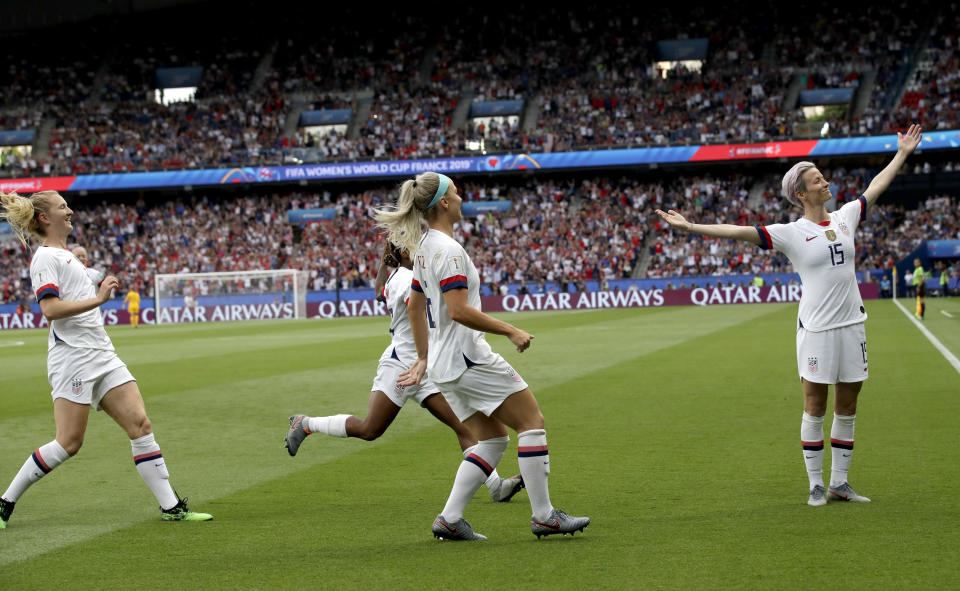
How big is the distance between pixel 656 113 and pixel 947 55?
50.9ft

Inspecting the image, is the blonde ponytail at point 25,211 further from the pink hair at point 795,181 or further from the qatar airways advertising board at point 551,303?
the qatar airways advertising board at point 551,303

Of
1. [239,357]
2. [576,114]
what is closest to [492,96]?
[576,114]

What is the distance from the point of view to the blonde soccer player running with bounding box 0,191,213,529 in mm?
6461

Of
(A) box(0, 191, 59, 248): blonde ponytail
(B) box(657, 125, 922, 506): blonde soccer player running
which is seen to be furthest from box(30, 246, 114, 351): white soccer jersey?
(B) box(657, 125, 922, 506): blonde soccer player running

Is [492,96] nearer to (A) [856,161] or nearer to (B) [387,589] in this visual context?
(A) [856,161]

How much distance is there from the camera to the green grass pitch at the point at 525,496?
5184mm

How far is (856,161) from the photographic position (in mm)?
54406

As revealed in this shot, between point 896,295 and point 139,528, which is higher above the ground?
point 139,528

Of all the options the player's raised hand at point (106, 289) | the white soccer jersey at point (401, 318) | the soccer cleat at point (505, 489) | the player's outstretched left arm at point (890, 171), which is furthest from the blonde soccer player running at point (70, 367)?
the player's outstretched left arm at point (890, 171)

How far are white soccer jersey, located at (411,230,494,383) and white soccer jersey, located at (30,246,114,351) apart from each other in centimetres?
229

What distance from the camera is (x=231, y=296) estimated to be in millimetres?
47781

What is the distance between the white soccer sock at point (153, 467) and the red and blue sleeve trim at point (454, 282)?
2.39m

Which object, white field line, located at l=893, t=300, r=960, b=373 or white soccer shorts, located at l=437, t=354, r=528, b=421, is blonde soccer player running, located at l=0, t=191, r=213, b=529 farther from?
white field line, located at l=893, t=300, r=960, b=373

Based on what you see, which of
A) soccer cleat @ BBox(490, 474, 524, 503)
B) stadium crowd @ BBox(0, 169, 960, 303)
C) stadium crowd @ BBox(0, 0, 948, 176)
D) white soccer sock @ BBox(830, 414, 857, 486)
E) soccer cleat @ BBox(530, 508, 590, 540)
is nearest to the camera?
soccer cleat @ BBox(530, 508, 590, 540)
